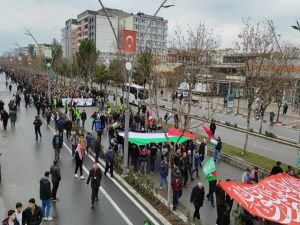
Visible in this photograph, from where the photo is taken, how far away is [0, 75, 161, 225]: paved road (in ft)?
39.2

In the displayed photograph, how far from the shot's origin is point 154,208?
12.8 m

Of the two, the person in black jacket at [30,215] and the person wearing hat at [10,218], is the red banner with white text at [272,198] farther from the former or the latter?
the person wearing hat at [10,218]

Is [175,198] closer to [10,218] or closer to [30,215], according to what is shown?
[30,215]

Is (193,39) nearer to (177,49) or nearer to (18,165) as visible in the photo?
(177,49)

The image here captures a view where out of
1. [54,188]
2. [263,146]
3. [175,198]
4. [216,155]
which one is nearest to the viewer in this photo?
[175,198]

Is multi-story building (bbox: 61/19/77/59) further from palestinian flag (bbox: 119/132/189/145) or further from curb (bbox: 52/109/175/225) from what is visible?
curb (bbox: 52/109/175/225)

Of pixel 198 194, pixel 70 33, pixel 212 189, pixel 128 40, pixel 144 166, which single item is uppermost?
pixel 70 33

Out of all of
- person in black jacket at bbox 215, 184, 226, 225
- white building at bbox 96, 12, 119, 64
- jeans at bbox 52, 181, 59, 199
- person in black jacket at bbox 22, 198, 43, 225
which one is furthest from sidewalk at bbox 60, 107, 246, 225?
white building at bbox 96, 12, 119, 64

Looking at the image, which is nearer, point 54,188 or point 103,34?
point 54,188

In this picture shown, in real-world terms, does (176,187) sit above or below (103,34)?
below

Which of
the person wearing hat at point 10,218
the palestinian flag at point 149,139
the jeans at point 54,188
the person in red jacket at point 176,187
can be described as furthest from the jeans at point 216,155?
the person wearing hat at point 10,218

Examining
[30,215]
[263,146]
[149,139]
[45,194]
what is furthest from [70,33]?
[30,215]

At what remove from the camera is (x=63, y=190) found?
14.3m

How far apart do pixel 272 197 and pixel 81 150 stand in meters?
8.72
